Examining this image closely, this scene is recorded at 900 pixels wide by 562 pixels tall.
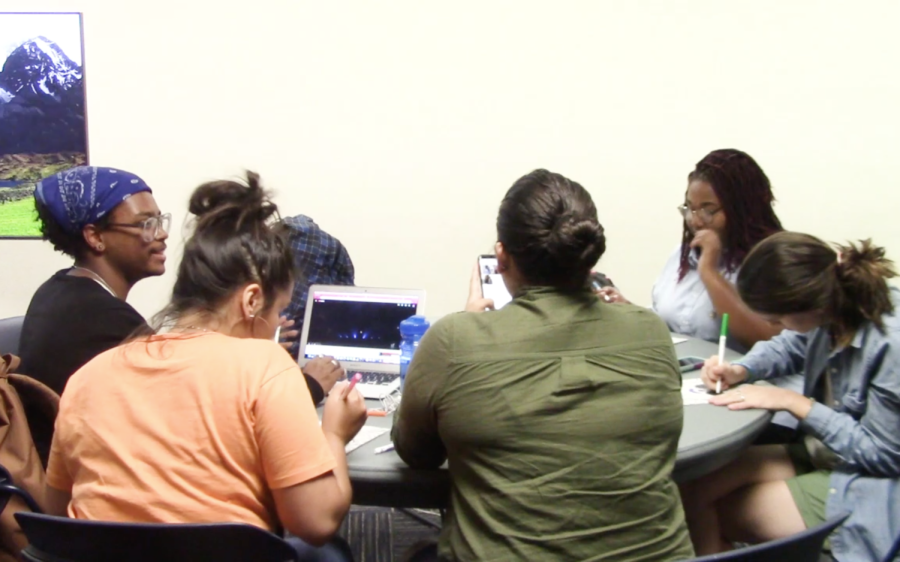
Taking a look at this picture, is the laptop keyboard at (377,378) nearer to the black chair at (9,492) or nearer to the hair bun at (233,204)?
the hair bun at (233,204)

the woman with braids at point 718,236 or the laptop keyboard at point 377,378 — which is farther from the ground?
the woman with braids at point 718,236

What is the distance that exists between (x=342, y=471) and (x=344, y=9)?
2277 mm

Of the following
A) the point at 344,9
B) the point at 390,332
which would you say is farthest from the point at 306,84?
the point at 390,332

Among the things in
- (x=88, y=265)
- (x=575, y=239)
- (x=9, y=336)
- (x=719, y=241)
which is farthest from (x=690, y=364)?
(x=9, y=336)

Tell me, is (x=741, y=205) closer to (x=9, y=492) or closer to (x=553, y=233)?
(x=553, y=233)

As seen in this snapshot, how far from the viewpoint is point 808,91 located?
323 centimetres

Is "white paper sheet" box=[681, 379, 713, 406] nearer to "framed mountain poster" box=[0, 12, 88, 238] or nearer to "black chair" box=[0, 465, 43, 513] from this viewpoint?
"black chair" box=[0, 465, 43, 513]

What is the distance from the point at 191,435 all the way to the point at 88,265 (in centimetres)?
86

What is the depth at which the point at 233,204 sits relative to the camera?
4.47 ft

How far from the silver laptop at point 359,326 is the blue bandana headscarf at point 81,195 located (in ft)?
1.78

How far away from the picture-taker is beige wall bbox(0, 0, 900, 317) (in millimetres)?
3041

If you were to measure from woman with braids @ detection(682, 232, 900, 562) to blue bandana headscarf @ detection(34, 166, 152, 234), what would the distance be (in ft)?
4.78

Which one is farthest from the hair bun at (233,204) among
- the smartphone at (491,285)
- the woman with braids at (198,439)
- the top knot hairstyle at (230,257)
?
the smartphone at (491,285)

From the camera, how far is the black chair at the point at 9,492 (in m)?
1.32
